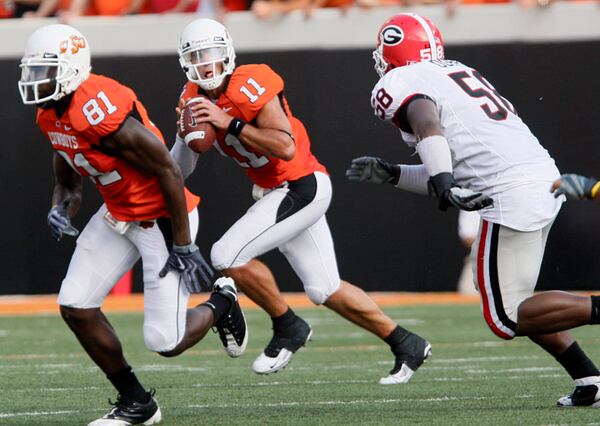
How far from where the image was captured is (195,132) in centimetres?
561

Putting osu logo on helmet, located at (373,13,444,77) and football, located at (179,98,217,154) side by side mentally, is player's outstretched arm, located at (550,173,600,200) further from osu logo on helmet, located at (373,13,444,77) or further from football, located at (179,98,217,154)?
football, located at (179,98,217,154)

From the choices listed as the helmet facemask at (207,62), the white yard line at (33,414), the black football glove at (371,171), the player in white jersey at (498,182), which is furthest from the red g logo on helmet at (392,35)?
the white yard line at (33,414)

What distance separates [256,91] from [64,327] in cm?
397

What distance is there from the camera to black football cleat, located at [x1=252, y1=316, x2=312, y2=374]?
6141mm

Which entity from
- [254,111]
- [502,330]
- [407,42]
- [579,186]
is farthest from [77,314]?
[579,186]

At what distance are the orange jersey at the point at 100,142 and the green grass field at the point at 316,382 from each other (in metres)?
0.83

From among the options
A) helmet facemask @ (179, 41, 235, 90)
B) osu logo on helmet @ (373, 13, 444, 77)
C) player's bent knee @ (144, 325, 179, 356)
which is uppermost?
osu logo on helmet @ (373, 13, 444, 77)

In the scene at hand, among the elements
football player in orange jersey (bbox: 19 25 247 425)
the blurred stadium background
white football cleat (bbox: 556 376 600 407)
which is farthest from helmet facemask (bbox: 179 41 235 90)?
the blurred stadium background

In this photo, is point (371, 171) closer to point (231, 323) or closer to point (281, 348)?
point (231, 323)

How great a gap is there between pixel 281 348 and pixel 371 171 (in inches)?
47.6

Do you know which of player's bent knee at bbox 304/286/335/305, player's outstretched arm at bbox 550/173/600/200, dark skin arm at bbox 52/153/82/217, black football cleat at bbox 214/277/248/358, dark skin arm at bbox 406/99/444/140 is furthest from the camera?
player's bent knee at bbox 304/286/335/305

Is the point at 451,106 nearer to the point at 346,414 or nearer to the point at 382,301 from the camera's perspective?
the point at 346,414

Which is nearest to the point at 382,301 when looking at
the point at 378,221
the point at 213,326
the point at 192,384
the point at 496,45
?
the point at 378,221

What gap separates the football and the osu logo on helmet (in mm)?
816
